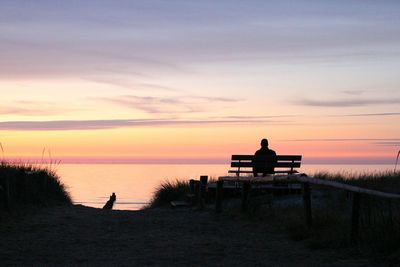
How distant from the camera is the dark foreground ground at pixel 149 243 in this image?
8695 mm

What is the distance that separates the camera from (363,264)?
26.8 feet

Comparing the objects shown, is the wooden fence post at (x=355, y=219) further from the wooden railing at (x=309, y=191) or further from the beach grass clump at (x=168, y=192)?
the beach grass clump at (x=168, y=192)

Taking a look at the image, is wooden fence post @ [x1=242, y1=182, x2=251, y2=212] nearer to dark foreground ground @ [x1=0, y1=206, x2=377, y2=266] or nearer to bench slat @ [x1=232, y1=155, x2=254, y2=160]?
dark foreground ground @ [x1=0, y1=206, x2=377, y2=266]

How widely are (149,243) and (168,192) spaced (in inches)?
440

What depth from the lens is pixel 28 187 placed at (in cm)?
1630

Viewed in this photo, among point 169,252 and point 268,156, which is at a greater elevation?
point 268,156

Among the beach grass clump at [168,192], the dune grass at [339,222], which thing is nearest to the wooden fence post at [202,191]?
the dune grass at [339,222]

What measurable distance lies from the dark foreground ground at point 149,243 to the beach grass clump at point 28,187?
854 millimetres

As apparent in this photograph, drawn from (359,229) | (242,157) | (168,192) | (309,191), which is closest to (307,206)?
(309,191)

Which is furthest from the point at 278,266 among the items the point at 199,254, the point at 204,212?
the point at 204,212

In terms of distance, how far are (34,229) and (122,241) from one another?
7.09 ft

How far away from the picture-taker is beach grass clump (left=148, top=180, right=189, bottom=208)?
2103cm

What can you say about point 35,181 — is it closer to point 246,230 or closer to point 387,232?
point 246,230

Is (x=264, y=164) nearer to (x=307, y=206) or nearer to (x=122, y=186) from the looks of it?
(x=307, y=206)
